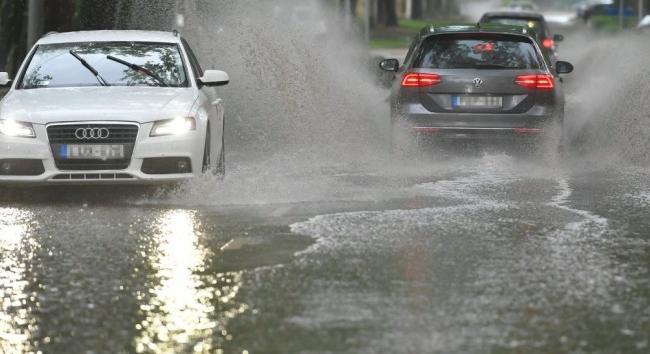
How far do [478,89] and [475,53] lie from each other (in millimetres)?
433

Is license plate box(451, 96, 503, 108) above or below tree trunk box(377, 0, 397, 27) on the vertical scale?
above

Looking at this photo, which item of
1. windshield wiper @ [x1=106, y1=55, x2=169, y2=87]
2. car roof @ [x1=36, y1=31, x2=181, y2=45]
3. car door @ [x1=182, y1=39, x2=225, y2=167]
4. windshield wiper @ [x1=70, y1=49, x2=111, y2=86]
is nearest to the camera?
car door @ [x1=182, y1=39, x2=225, y2=167]

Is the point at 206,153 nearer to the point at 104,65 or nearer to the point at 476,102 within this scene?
the point at 104,65

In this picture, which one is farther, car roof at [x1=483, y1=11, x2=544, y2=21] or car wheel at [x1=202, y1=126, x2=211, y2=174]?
car roof at [x1=483, y1=11, x2=544, y2=21]

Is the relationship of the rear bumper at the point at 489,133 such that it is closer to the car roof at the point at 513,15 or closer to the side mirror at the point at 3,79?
the side mirror at the point at 3,79

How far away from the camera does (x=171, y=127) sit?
44.4 feet

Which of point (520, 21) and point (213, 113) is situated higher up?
point (213, 113)

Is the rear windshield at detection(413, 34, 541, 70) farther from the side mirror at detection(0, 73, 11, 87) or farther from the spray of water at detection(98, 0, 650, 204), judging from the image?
the side mirror at detection(0, 73, 11, 87)

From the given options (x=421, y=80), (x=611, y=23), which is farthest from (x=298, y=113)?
(x=611, y=23)

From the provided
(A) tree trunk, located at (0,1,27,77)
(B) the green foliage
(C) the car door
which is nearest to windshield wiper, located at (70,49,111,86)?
(C) the car door

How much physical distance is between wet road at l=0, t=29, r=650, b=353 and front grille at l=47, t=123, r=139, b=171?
34 cm

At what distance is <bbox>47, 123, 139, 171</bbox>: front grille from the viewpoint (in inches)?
525

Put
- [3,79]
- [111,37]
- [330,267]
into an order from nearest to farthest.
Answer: [330,267] < [3,79] < [111,37]

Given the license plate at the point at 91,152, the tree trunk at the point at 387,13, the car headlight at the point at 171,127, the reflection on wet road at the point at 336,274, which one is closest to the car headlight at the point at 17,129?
the license plate at the point at 91,152
